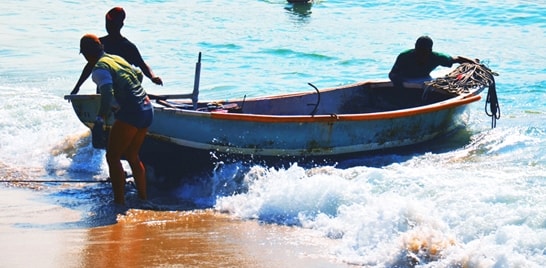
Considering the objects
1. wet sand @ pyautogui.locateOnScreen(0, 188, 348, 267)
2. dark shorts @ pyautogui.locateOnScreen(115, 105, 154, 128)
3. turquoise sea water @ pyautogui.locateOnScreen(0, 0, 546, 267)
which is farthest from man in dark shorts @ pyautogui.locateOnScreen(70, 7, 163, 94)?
wet sand @ pyautogui.locateOnScreen(0, 188, 348, 267)

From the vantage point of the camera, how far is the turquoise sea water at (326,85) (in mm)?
7926

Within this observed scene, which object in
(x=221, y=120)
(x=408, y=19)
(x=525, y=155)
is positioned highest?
(x=221, y=120)

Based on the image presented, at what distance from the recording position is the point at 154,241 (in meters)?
7.80

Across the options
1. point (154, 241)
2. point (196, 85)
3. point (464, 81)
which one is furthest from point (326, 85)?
point (154, 241)

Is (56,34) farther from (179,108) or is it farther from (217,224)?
(217,224)

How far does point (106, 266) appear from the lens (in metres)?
7.04

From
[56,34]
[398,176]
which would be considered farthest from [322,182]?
[56,34]

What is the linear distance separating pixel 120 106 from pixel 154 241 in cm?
137

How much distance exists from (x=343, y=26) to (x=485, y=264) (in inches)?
647

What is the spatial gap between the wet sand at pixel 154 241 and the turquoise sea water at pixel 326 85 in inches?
7.1

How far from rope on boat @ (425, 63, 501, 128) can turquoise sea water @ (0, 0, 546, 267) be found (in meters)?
0.56

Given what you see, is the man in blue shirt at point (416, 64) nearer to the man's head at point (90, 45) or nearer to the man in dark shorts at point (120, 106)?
the man in dark shorts at point (120, 106)

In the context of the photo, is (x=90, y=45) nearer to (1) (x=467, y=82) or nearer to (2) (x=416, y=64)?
(2) (x=416, y=64)

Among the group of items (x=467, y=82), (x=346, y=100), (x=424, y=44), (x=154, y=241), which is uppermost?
(x=424, y=44)
